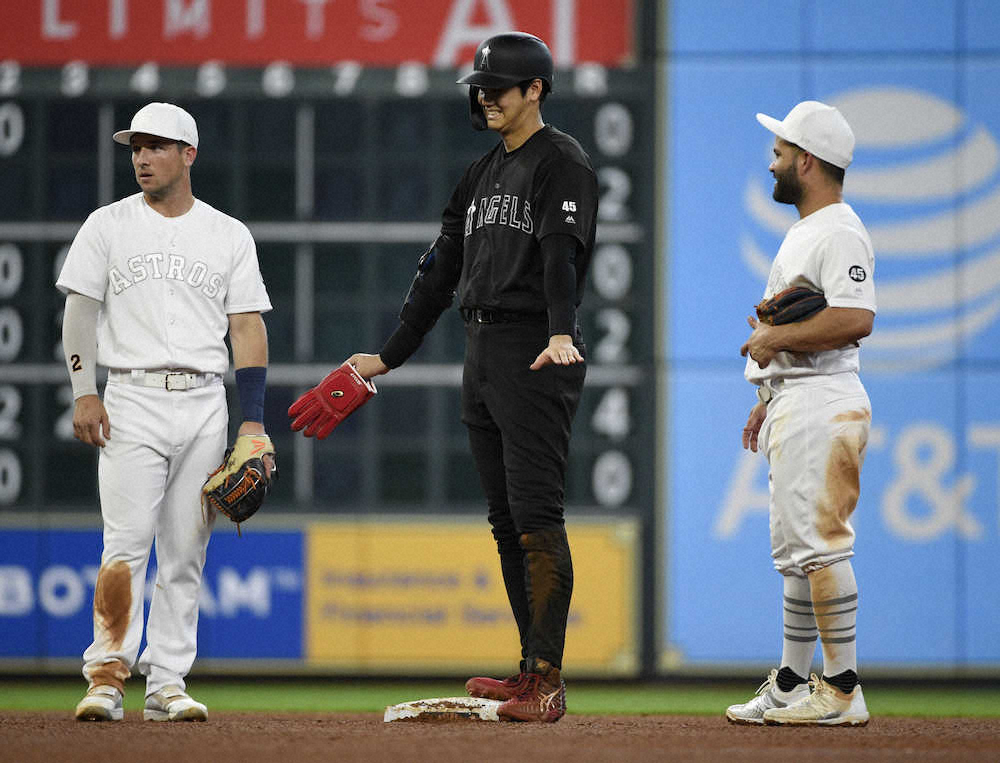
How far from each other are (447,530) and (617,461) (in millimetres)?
954

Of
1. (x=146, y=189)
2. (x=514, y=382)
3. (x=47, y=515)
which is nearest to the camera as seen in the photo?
(x=514, y=382)

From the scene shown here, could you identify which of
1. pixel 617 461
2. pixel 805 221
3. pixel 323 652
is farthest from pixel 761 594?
pixel 805 221

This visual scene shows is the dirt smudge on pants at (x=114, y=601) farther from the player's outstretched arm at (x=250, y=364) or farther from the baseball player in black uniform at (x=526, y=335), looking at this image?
the baseball player in black uniform at (x=526, y=335)

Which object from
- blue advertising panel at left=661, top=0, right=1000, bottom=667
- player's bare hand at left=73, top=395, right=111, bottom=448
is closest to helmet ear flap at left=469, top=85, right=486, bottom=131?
player's bare hand at left=73, top=395, right=111, bottom=448

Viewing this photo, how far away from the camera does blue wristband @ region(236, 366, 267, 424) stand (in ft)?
17.1

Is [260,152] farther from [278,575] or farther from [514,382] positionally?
[514,382]

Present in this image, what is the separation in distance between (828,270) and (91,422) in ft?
8.03

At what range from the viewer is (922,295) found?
7992 mm

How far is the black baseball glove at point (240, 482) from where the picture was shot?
5016 mm

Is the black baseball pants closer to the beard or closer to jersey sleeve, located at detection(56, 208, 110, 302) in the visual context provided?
the beard

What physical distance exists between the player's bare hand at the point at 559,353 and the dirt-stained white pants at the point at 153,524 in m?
1.24

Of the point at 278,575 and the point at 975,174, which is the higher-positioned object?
the point at 975,174

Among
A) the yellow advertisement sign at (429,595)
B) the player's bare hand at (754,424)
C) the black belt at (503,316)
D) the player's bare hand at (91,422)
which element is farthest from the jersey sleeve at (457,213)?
the yellow advertisement sign at (429,595)

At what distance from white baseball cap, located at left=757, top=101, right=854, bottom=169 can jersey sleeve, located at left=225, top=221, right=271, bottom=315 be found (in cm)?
182
